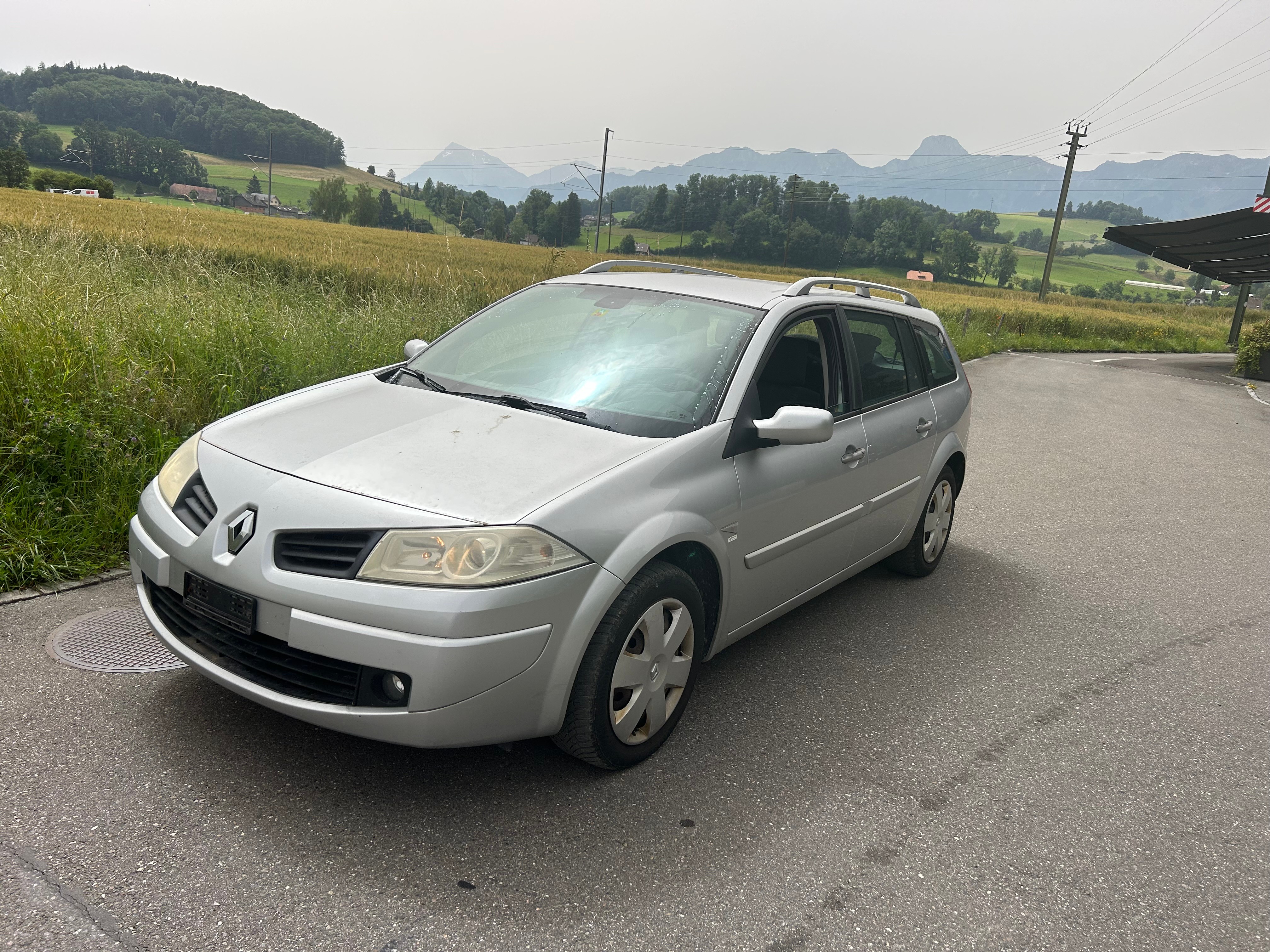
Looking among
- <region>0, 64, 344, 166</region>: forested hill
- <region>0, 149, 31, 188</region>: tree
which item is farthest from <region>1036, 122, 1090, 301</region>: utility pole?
<region>0, 64, 344, 166</region>: forested hill

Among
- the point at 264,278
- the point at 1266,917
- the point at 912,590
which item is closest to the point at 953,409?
the point at 912,590

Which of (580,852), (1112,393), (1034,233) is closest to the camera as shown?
(580,852)

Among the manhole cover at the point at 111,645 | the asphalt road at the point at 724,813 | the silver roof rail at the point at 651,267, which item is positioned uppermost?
the silver roof rail at the point at 651,267

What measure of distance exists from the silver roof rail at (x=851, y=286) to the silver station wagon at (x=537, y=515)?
0.08 meters

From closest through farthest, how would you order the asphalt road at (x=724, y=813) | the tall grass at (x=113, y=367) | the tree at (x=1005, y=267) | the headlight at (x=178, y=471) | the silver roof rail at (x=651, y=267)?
the asphalt road at (x=724, y=813)
the headlight at (x=178, y=471)
the tall grass at (x=113, y=367)
the silver roof rail at (x=651, y=267)
the tree at (x=1005, y=267)

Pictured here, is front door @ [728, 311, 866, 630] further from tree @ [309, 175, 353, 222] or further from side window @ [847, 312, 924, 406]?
tree @ [309, 175, 353, 222]

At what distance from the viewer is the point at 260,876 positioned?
2402mm

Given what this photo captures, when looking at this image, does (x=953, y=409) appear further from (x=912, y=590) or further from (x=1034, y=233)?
(x=1034, y=233)

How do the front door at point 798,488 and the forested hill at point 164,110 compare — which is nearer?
the front door at point 798,488

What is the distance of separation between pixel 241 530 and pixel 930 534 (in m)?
4.00

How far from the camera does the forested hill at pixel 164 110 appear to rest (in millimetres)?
127188

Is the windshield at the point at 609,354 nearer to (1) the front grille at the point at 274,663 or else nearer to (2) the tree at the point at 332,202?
(1) the front grille at the point at 274,663

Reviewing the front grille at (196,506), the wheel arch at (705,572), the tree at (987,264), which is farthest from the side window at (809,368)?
the tree at (987,264)

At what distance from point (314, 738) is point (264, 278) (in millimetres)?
8647
